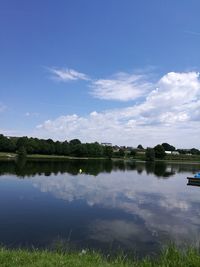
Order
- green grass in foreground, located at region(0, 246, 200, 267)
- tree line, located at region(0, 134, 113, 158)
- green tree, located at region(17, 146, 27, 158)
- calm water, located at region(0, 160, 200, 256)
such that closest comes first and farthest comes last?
green grass in foreground, located at region(0, 246, 200, 267), calm water, located at region(0, 160, 200, 256), green tree, located at region(17, 146, 27, 158), tree line, located at region(0, 134, 113, 158)

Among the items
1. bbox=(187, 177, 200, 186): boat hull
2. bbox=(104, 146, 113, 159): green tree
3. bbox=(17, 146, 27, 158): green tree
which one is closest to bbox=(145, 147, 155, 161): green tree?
bbox=(104, 146, 113, 159): green tree

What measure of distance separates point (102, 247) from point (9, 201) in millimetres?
16903

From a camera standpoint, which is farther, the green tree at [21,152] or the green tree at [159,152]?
the green tree at [159,152]

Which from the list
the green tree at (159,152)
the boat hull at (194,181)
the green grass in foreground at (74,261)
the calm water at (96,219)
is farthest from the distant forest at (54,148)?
the green grass in foreground at (74,261)

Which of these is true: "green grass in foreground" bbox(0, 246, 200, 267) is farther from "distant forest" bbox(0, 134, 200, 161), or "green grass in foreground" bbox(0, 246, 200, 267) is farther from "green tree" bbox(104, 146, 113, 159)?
"green tree" bbox(104, 146, 113, 159)

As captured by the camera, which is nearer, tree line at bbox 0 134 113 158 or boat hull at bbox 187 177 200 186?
boat hull at bbox 187 177 200 186

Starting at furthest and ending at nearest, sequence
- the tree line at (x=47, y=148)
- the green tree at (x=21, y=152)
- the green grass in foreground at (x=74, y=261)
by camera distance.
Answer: the tree line at (x=47, y=148) → the green tree at (x=21, y=152) → the green grass in foreground at (x=74, y=261)

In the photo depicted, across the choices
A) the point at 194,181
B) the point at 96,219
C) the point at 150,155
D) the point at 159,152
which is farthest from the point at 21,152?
the point at 96,219

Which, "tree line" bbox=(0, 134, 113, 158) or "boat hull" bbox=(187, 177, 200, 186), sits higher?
"tree line" bbox=(0, 134, 113, 158)

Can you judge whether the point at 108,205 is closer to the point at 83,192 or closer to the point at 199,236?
the point at 83,192

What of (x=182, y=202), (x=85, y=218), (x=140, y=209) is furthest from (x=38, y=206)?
(x=182, y=202)

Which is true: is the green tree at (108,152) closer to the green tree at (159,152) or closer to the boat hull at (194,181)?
the green tree at (159,152)

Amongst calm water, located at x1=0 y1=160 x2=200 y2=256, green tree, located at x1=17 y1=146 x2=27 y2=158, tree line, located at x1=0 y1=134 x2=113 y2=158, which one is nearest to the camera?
calm water, located at x1=0 y1=160 x2=200 y2=256

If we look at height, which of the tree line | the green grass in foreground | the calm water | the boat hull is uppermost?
the tree line
